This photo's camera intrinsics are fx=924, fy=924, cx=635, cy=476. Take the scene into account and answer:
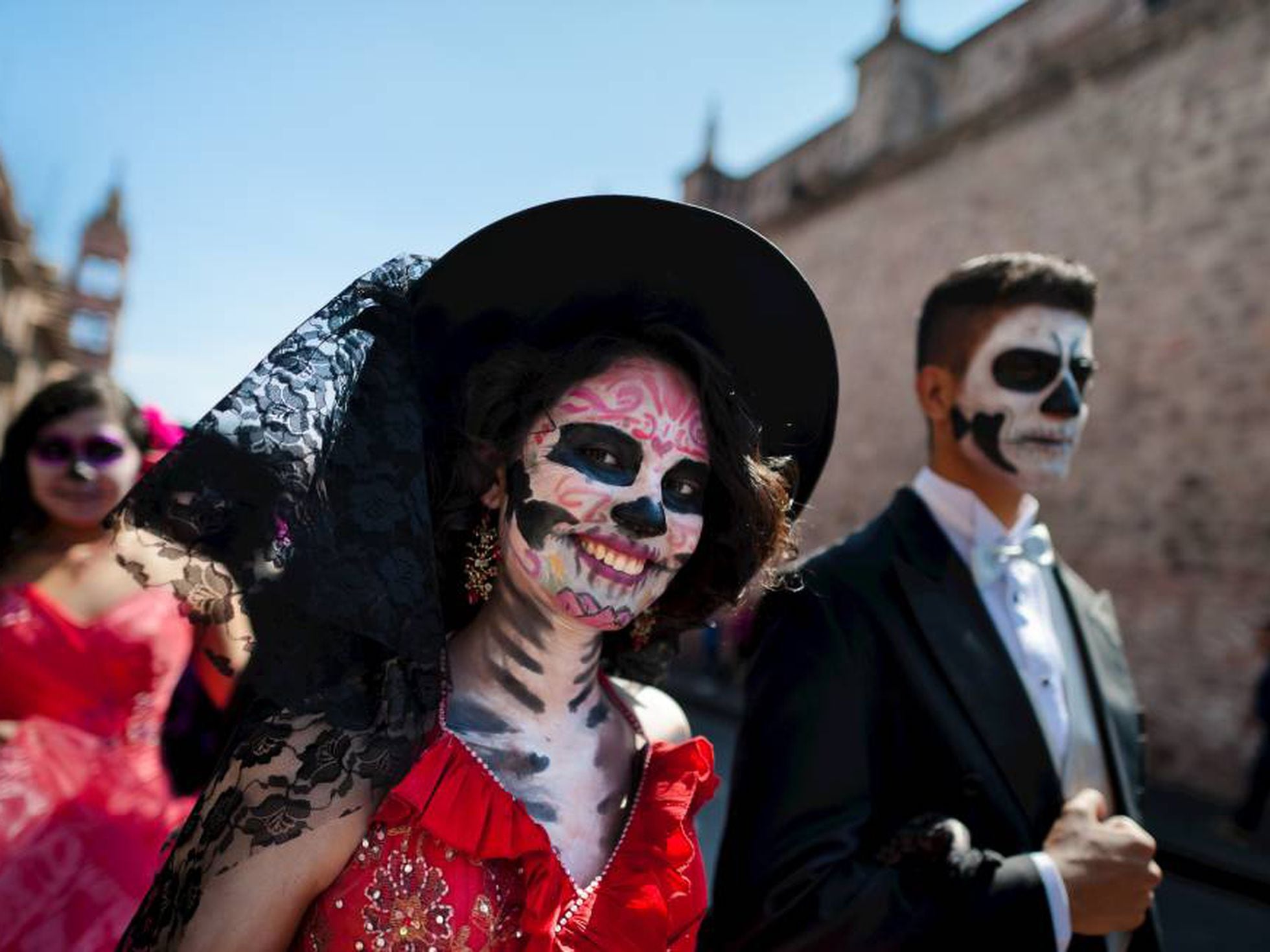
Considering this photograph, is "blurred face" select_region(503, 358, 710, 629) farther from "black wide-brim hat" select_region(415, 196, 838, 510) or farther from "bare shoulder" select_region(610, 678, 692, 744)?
"bare shoulder" select_region(610, 678, 692, 744)

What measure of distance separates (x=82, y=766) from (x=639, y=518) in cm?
211

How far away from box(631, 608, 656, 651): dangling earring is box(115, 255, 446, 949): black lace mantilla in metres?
0.60

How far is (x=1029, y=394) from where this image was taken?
2.41 meters

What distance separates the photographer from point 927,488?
8.23 feet

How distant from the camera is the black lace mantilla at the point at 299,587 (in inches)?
52.0

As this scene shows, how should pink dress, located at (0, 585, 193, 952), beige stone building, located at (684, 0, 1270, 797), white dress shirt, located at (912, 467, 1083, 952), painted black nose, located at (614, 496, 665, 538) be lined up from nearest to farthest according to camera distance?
1. painted black nose, located at (614, 496, 665, 538)
2. white dress shirt, located at (912, 467, 1083, 952)
3. pink dress, located at (0, 585, 193, 952)
4. beige stone building, located at (684, 0, 1270, 797)

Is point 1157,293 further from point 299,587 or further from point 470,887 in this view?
point 299,587

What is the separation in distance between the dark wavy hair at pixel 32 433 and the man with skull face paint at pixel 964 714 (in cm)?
231

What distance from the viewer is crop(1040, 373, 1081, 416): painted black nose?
7.87 ft

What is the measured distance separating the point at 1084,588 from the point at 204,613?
2.36m

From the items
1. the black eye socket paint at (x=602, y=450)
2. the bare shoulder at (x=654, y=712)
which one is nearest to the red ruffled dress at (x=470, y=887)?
the bare shoulder at (x=654, y=712)

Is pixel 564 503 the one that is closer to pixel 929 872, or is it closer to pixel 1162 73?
pixel 929 872

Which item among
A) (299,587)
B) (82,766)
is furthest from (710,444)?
(82,766)

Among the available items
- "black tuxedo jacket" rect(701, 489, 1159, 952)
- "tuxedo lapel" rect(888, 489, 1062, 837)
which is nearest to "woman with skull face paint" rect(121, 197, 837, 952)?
"black tuxedo jacket" rect(701, 489, 1159, 952)
